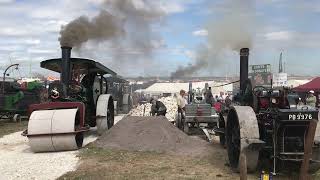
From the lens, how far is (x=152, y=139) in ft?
38.9

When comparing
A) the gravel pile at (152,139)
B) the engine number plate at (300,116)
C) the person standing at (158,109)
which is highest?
the engine number plate at (300,116)

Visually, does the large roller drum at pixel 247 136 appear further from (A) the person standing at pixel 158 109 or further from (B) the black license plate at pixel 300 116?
(A) the person standing at pixel 158 109

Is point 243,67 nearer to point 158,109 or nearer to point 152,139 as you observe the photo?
point 152,139

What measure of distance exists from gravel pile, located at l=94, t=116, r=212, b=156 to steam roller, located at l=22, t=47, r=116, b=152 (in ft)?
2.55

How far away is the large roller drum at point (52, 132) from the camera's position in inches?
436

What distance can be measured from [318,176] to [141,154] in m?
3.92

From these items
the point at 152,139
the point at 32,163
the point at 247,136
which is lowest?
the point at 32,163

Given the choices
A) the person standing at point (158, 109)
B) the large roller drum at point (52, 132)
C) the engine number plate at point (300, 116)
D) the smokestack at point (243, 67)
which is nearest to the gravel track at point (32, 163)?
the large roller drum at point (52, 132)

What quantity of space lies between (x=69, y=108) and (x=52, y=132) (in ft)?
4.35

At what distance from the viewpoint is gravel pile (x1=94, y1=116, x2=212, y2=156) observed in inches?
442

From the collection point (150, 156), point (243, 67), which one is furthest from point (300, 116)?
point (150, 156)

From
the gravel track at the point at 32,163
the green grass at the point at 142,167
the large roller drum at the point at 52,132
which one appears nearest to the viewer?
the green grass at the point at 142,167

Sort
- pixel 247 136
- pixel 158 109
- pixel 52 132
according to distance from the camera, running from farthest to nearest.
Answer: pixel 158 109 < pixel 52 132 < pixel 247 136

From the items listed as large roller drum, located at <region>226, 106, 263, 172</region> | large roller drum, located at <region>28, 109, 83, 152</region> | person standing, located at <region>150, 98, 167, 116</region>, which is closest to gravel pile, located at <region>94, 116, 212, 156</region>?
large roller drum, located at <region>28, 109, 83, 152</region>
